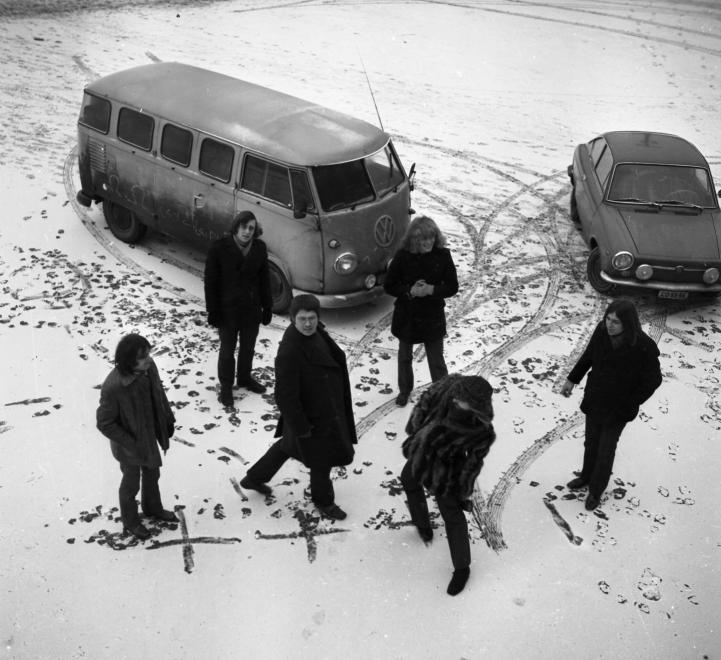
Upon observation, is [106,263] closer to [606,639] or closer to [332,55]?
[606,639]

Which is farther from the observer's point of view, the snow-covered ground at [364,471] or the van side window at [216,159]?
the van side window at [216,159]

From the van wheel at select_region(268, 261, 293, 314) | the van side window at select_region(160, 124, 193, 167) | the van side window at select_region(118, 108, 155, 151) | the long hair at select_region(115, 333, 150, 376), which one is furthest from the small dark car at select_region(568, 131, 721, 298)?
the long hair at select_region(115, 333, 150, 376)

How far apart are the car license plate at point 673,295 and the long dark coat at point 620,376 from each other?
3589mm

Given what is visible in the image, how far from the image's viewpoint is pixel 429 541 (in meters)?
6.03

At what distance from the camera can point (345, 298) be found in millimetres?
8688

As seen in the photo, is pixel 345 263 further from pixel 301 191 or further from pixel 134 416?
pixel 134 416

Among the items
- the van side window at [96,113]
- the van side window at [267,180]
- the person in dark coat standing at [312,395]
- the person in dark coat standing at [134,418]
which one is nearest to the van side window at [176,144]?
the van side window at [267,180]

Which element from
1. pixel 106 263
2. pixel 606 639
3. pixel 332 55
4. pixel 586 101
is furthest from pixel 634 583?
pixel 332 55

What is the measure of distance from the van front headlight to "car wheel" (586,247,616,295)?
312 centimetres

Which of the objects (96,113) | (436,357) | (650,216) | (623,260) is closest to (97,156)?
(96,113)

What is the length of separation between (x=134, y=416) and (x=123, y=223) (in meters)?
5.49

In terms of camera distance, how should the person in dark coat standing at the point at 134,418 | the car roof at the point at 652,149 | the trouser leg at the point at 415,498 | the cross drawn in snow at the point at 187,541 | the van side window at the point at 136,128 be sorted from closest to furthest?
the person in dark coat standing at the point at 134,418 < the trouser leg at the point at 415,498 < the cross drawn in snow at the point at 187,541 < the van side window at the point at 136,128 < the car roof at the point at 652,149

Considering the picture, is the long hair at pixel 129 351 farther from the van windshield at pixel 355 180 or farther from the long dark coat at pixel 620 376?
the van windshield at pixel 355 180

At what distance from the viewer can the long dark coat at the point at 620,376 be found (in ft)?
19.1
